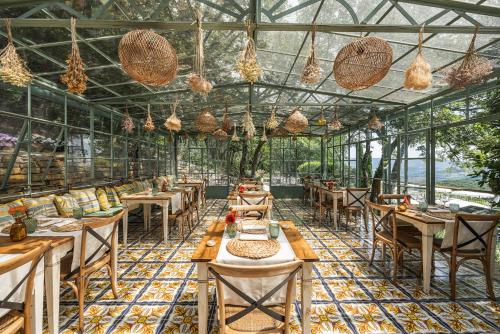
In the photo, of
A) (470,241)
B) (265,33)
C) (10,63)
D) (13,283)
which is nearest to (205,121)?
(265,33)

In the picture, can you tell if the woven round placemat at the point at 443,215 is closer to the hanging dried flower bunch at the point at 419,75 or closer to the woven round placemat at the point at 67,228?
the hanging dried flower bunch at the point at 419,75

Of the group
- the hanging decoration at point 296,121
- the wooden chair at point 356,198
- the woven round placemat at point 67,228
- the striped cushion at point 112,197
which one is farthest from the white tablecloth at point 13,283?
the wooden chair at point 356,198

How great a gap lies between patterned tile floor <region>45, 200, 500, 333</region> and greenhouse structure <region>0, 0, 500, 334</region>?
2 centimetres

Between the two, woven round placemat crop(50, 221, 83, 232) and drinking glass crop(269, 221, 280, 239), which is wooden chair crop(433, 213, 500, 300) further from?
woven round placemat crop(50, 221, 83, 232)

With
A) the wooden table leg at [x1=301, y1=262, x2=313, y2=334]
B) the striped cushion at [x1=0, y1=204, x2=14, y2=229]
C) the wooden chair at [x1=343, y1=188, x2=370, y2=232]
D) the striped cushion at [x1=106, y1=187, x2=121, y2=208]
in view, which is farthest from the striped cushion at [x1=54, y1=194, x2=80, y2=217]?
the wooden chair at [x1=343, y1=188, x2=370, y2=232]

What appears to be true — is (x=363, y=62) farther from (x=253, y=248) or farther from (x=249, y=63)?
(x=253, y=248)

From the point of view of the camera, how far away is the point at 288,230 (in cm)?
245

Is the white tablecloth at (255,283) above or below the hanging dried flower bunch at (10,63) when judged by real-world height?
below

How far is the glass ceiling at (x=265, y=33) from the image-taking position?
2594 mm

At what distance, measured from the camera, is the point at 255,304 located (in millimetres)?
1442

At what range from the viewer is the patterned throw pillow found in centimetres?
522

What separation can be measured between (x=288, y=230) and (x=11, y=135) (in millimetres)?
4328

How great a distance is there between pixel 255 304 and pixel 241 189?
3665 mm

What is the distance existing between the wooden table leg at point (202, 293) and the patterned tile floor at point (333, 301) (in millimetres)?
553
